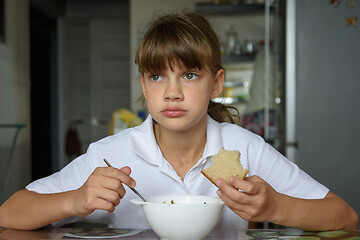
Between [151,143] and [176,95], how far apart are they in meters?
0.23

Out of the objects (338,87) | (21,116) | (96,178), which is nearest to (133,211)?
(96,178)

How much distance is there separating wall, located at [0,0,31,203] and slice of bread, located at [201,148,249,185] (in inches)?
139

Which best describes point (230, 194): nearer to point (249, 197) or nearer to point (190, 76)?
point (249, 197)

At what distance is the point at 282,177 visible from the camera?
3.50 feet

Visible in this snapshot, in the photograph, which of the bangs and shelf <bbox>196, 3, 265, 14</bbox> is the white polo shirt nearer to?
the bangs

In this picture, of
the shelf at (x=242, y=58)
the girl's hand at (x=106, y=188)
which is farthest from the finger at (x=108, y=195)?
the shelf at (x=242, y=58)

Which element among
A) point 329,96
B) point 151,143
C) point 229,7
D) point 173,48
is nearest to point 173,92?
point 173,48

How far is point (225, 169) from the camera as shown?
77 cm

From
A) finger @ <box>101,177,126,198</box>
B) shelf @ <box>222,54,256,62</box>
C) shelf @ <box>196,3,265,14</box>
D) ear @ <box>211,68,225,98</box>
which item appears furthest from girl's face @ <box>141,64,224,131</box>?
shelf @ <box>196,3,265,14</box>

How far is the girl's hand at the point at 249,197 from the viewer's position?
709 mm

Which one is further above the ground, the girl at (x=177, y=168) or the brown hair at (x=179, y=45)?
the brown hair at (x=179, y=45)

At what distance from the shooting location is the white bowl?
27.0 inches

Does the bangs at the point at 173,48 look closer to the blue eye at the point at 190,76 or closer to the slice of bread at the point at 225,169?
the blue eye at the point at 190,76

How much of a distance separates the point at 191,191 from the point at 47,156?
6.67 m
